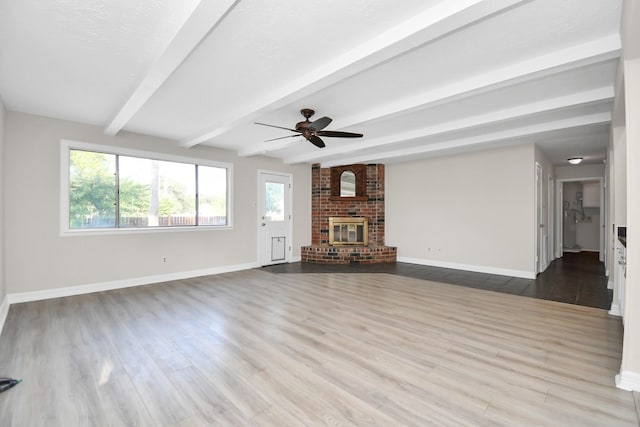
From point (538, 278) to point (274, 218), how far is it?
518 centimetres

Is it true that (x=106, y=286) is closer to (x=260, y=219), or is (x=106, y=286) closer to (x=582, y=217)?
(x=260, y=219)

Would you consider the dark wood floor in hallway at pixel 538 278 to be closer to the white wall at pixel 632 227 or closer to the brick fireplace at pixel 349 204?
the brick fireplace at pixel 349 204

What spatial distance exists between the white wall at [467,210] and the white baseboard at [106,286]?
4.00 meters

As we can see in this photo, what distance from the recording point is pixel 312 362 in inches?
90.4

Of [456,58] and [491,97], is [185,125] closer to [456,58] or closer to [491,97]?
[456,58]

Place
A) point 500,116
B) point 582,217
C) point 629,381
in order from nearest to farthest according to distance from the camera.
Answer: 1. point 629,381
2. point 500,116
3. point 582,217

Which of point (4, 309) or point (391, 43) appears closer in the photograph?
point (391, 43)

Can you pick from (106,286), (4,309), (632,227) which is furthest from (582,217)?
(4,309)

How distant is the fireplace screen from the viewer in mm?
7270

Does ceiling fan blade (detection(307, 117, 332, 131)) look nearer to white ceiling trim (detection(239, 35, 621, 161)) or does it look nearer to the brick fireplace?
white ceiling trim (detection(239, 35, 621, 161))

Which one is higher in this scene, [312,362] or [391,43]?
[391,43]

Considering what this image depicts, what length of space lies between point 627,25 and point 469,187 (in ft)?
14.3

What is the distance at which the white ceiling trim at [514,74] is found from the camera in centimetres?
→ 227

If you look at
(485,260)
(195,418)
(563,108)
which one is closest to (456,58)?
(563,108)
